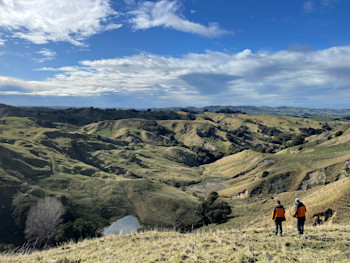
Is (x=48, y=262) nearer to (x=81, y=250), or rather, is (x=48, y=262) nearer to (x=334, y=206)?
(x=81, y=250)

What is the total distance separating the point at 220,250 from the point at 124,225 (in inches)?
1957

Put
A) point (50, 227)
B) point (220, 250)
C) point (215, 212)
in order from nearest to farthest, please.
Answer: point (220, 250), point (50, 227), point (215, 212)

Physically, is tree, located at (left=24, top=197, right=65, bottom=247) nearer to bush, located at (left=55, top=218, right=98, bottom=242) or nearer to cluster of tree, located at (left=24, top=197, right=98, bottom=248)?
cluster of tree, located at (left=24, top=197, right=98, bottom=248)

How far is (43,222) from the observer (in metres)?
51.4

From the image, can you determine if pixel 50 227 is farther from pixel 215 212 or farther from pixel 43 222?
pixel 215 212

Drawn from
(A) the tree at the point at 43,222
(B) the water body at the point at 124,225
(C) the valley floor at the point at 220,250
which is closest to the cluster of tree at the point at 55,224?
(A) the tree at the point at 43,222

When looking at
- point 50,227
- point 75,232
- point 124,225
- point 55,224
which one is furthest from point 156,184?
point 75,232

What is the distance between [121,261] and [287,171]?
67240 mm

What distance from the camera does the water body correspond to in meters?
54.3

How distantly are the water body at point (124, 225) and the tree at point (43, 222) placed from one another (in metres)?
11.6

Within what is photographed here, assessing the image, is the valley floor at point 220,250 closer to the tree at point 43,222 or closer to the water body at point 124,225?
the water body at point 124,225

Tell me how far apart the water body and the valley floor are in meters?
38.4

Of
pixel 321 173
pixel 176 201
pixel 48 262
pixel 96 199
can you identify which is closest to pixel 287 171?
pixel 321 173

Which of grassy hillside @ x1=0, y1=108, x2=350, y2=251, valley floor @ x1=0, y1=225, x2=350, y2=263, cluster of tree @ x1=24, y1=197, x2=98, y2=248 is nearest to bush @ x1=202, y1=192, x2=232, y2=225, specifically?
grassy hillside @ x1=0, y1=108, x2=350, y2=251
